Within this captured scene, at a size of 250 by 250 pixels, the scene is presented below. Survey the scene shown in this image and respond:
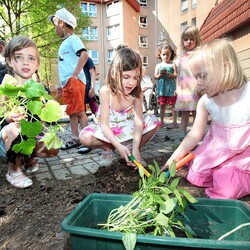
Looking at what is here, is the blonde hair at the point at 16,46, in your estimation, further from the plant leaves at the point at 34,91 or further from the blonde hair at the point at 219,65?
the blonde hair at the point at 219,65

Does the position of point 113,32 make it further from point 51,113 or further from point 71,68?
point 51,113

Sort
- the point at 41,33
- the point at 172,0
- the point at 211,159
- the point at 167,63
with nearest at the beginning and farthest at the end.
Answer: the point at 211,159 → the point at 167,63 → the point at 41,33 → the point at 172,0

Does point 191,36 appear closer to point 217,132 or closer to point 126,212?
point 217,132

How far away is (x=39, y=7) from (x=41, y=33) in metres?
1.20

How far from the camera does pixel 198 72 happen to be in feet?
5.84

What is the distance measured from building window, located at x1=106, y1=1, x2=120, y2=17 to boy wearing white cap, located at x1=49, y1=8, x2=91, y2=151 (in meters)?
20.9

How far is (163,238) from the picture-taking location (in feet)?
2.64

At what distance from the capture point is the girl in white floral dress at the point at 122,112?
2.16 m

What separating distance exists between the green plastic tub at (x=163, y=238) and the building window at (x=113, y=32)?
2305 centimetres

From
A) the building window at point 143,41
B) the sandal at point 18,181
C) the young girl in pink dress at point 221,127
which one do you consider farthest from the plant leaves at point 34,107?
the building window at point 143,41

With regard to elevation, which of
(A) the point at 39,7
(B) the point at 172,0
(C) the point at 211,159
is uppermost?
(B) the point at 172,0

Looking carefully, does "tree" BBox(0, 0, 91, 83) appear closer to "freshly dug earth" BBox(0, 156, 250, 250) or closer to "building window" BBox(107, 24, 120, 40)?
"freshly dug earth" BBox(0, 156, 250, 250)


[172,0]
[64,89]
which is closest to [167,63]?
[64,89]

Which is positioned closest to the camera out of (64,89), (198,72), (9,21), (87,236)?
(87,236)
